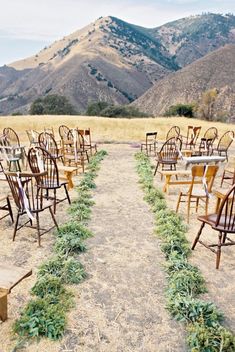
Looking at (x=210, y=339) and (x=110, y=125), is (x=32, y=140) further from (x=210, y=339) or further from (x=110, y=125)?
(x=210, y=339)

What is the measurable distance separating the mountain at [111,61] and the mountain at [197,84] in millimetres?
19629

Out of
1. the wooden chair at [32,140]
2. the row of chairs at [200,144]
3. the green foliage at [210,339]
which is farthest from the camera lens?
the row of chairs at [200,144]

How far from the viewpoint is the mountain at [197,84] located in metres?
61.6

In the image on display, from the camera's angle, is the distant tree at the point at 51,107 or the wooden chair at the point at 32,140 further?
the distant tree at the point at 51,107

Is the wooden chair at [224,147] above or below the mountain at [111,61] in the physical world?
below

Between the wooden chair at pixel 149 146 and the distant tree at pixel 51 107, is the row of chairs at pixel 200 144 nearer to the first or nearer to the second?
the wooden chair at pixel 149 146

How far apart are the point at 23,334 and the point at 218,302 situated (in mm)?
1741

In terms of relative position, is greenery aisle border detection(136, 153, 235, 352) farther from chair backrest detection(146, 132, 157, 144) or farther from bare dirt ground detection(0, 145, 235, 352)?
chair backrest detection(146, 132, 157, 144)

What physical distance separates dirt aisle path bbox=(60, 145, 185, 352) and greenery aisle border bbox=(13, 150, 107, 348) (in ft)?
0.38

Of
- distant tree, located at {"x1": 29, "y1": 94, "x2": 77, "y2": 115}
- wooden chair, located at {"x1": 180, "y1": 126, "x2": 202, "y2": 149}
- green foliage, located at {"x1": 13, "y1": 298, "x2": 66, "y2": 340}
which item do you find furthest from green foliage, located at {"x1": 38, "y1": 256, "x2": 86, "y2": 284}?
distant tree, located at {"x1": 29, "y1": 94, "x2": 77, "y2": 115}

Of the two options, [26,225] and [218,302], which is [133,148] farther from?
[218,302]

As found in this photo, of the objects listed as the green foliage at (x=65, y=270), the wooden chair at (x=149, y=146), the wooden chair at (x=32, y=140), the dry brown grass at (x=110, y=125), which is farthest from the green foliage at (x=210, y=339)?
the dry brown grass at (x=110, y=125)

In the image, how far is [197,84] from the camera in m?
65.4

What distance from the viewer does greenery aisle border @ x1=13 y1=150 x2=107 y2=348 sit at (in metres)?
2.84
